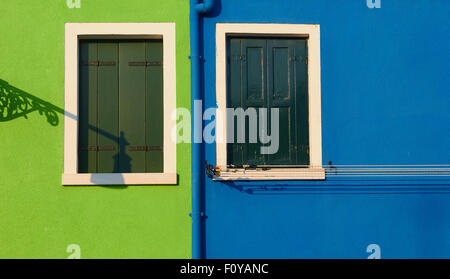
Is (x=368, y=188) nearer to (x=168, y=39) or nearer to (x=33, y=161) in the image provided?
(x=168, y=39)

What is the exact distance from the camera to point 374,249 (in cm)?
476

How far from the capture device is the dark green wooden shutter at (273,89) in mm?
4949

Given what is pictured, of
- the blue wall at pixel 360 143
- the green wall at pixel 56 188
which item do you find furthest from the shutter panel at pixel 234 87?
the green wall at pixel 56 188

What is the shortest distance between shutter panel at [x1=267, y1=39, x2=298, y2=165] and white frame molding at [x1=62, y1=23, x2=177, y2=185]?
1.28m

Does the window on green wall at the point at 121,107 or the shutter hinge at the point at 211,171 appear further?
the window on green wall at the point at 121,107

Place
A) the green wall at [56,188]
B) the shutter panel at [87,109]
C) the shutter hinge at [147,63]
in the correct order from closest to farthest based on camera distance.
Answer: the green wall at [56,188], the shutter panel at [87,109], the shutter hinge at [147,63]

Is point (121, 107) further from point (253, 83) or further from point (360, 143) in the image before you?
point (360, 143)

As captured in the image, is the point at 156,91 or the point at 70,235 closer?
the point at 70,235

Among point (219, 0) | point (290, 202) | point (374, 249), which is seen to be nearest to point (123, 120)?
point (219, 0)

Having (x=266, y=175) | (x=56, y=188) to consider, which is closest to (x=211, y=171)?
(x=266, y=175)

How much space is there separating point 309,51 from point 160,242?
3.08 m

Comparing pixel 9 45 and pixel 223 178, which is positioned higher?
pixel 9 45

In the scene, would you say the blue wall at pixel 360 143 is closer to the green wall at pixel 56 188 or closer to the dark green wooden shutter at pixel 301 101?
the dark green wooden shutter at pixel 301 101

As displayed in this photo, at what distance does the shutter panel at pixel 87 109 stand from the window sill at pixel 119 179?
21 centimetres
